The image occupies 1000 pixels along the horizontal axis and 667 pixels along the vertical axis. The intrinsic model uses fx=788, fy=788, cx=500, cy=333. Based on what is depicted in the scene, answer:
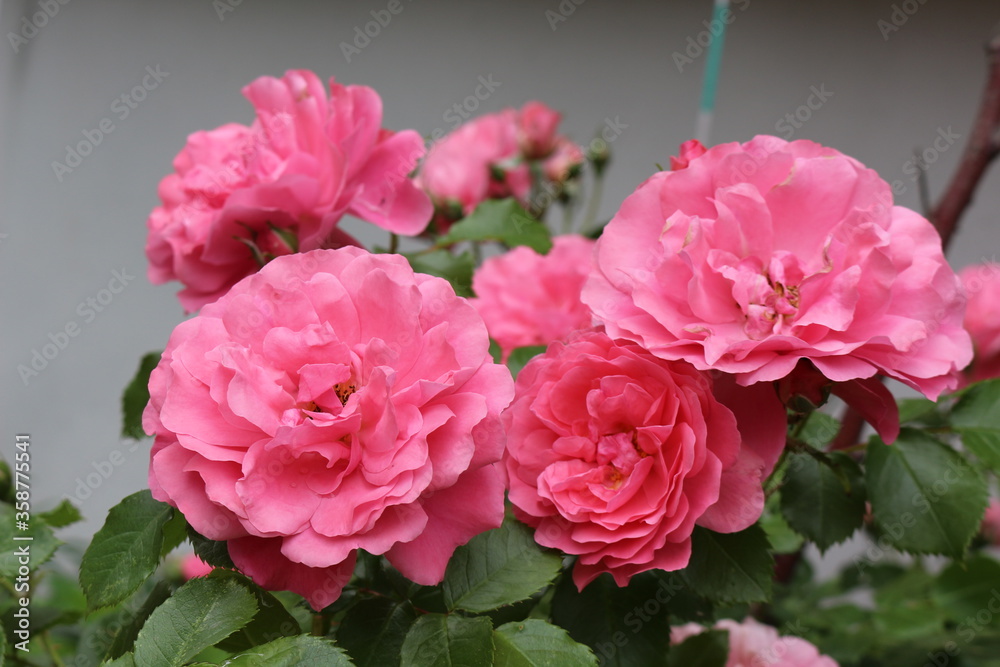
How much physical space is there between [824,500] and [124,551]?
0.35 m

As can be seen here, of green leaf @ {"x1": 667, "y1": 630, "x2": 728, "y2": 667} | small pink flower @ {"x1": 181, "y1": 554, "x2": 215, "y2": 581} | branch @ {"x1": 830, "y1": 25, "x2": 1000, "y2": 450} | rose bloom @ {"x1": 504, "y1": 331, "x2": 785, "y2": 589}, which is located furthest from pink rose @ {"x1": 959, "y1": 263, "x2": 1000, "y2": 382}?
small pink flower @ {"x1": 181, "y1": 554, "x2": 215, "y2": 581}

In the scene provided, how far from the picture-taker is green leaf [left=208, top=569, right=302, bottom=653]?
32 cm

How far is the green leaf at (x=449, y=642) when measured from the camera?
31 cm

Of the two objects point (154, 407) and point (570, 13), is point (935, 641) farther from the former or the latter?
point (570, 13)

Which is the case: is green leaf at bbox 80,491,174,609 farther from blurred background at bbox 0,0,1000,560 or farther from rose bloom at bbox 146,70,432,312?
blurred background at bbox 0,0,1000,560

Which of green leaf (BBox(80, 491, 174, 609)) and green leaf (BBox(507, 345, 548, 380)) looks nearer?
green leaf (BBox(80, 491, 174, 609))

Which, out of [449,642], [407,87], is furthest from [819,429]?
[407,87]

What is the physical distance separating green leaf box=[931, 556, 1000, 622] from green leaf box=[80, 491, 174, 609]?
0.71m

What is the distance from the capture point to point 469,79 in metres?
1.46

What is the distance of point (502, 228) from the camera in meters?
0.55

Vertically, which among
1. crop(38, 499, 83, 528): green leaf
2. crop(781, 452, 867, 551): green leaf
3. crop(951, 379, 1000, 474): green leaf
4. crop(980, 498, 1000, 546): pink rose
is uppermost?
crop(951, 379, 1000, 474): green leaf

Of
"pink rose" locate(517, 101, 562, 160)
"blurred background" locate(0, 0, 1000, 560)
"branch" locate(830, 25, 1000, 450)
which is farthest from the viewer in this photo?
"blurred background" locate(0, 0, 1000, 560)

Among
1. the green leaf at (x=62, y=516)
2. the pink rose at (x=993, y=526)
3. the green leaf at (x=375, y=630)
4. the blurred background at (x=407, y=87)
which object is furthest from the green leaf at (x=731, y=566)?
the blurred background at (x=407, y=87)

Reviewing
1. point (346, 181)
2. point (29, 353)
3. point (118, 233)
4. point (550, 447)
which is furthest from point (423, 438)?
point (29, 353)
